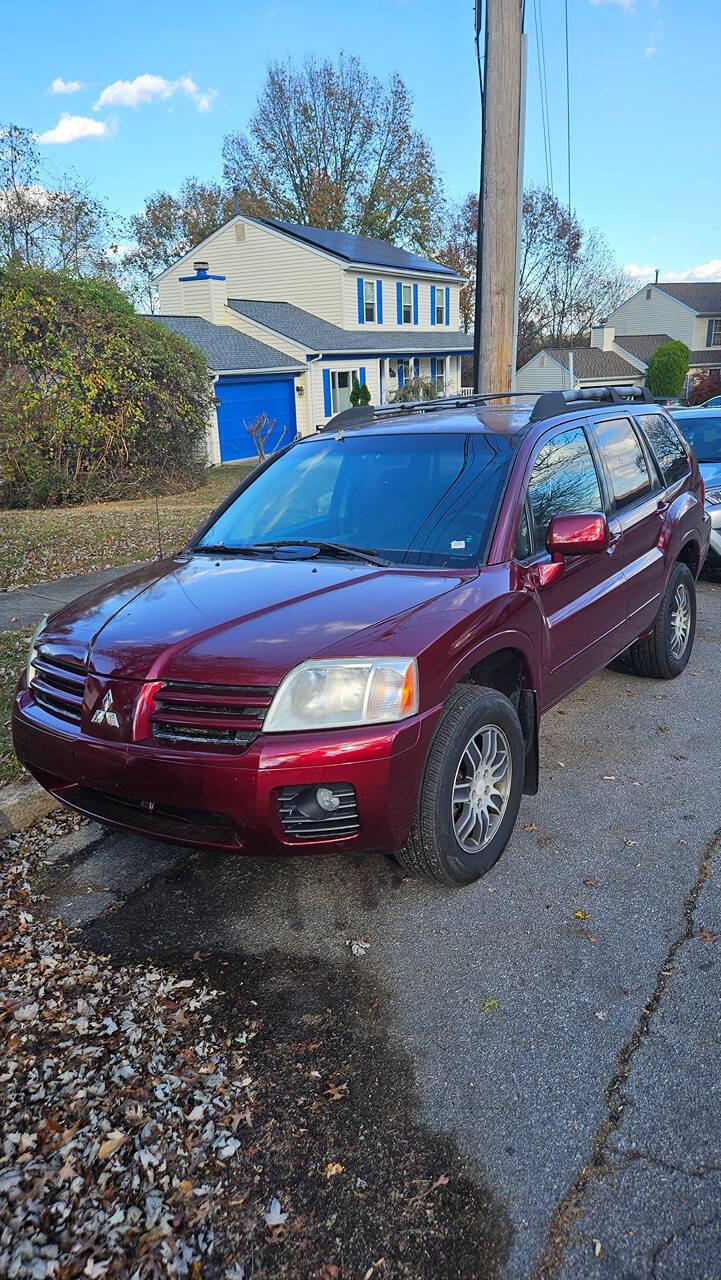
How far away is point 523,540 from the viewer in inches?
A: 150

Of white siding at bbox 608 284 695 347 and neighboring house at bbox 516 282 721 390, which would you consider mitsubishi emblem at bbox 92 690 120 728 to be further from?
white siding at bbox 608 284 695 347

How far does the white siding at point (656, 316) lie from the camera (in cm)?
5588

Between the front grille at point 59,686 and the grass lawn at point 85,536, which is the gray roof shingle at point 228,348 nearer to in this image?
the grass lawn at point 85,536

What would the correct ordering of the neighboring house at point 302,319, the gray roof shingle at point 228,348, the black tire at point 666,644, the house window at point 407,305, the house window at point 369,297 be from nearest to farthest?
1. the black tire at point 666,644
2. the gray roof shingle at point 228,348
3. the neighboring house at point 302,319
4. the house window at point 369,297
5. the house window at point 407,305

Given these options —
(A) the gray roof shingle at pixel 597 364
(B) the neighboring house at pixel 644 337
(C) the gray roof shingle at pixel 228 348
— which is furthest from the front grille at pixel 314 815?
(B) the neighboring house at pixel 644 337

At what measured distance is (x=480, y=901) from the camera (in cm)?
330

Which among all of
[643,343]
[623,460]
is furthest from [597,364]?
[623,460]

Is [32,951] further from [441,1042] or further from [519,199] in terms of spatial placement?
[519,199]

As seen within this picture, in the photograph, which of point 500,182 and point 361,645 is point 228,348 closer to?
point 500,182

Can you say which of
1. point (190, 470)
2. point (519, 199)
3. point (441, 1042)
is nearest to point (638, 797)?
point (441, 1042)

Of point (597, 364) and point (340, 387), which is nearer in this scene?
point (340, 387)

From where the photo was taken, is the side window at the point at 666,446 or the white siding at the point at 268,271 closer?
the side window at the point at 666,446

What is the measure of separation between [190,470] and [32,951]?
53.7 feet

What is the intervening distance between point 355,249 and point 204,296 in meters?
8.51
